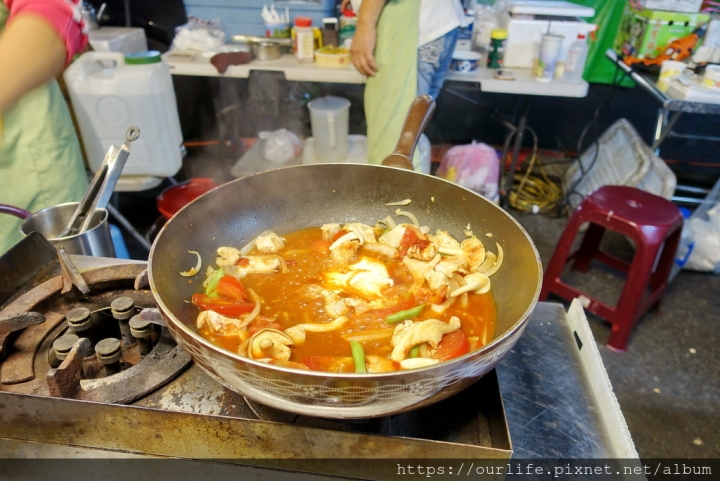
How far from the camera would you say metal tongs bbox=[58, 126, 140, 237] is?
6.58ft

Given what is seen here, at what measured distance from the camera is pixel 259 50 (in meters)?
4.52

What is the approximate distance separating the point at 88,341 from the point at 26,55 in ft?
3.20

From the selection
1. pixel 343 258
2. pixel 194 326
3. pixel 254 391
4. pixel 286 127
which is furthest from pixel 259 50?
pixel 254 391

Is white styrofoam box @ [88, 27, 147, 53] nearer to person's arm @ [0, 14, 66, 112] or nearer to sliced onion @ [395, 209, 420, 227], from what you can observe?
person's arm @ [0, 14, 66, 112]

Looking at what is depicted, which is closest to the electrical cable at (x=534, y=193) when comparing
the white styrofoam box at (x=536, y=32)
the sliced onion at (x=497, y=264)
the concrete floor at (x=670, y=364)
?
the concrete floor at (x=670, y=364)

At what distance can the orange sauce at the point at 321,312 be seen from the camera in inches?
57.3

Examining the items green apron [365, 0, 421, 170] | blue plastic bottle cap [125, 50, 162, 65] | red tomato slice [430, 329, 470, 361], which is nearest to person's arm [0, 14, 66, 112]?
red tomato slice [430, 329, 470, 361]

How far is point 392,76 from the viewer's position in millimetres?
3812

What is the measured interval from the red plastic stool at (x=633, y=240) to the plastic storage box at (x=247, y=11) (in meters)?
3.36

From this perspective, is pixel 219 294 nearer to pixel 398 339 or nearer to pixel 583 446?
pixel 398 339

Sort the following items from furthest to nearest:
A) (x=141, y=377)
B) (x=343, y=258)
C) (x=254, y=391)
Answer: (x=343, y=258)
(x=141, y=377)
(x=254, y=391)

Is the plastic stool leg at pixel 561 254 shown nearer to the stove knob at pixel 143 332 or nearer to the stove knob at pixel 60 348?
the stove knob at pixel 143 332

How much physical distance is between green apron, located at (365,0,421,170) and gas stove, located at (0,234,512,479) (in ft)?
9.31

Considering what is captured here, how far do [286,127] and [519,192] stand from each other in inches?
115
